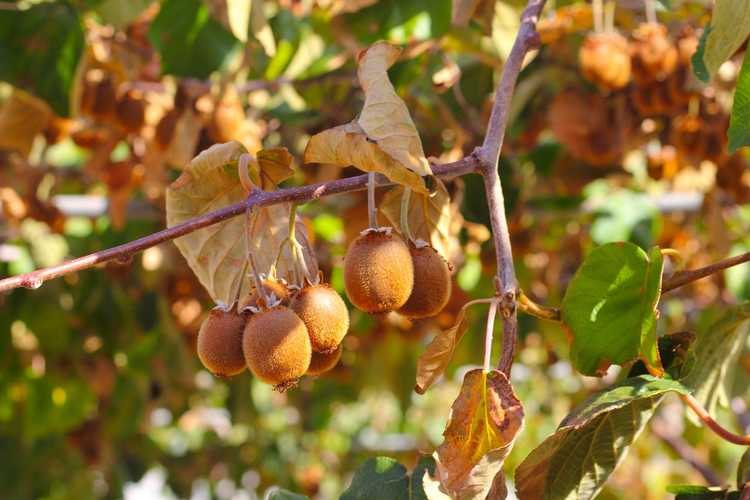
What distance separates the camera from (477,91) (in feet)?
8.30

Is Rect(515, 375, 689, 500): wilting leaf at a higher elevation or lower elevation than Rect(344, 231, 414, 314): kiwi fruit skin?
lower

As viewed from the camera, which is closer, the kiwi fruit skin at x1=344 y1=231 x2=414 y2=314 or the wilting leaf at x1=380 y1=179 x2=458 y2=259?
the kiwi fruit skin at x1=344 y1=231 x2=414 y2=314

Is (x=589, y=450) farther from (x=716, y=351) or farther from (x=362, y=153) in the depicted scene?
(x=362, y=153)

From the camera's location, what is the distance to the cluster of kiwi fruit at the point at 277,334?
3.82 ft

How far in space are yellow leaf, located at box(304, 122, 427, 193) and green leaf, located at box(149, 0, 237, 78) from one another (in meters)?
1.29

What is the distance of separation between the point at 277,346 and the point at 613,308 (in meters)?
0.42

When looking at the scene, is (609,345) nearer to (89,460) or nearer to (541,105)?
(541,105)

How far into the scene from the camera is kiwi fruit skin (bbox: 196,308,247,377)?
47.7 inches

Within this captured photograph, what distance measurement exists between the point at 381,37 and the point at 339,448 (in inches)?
207

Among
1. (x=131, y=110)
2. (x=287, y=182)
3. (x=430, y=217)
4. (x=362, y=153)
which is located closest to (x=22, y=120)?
(x=131, y=110)

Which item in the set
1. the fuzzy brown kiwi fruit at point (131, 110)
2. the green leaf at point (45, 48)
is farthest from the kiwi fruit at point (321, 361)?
the fuzzy brown kiwi fruit at point (131, 110)

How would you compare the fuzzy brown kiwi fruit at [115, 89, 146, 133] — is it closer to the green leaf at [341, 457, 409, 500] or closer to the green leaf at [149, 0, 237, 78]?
the green leaf at [149, 0, 237, 78]

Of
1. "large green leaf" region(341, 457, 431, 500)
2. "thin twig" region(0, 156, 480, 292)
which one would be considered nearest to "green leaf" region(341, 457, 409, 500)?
"large green leaf" region(341, 457, 431, 500)

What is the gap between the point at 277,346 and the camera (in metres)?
1.16
